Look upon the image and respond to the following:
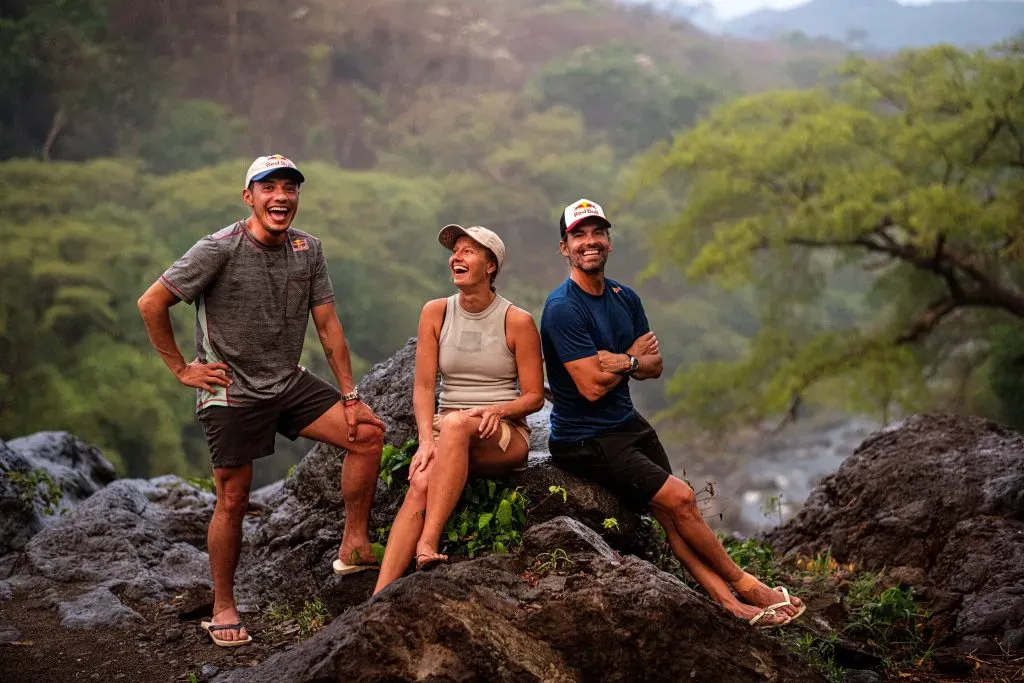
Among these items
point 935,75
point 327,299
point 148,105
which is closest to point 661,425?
point 935,75

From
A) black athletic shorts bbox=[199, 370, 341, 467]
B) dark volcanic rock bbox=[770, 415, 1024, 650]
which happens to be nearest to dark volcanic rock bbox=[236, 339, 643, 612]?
black athletic shorts bbox=[199, 370, 341, 467]

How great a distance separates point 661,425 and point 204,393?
28976 mm

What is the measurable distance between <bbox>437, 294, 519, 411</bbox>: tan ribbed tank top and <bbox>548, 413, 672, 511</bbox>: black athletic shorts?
0.47 m

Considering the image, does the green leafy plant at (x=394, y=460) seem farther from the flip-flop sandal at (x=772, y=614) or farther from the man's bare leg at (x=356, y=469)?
the flip-flop sandal at (x=772, y=614)

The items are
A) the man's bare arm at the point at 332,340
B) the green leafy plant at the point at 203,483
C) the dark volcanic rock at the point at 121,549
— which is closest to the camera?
the man's bare arm at the point at 332,340

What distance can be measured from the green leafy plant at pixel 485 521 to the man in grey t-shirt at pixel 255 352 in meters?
0.47

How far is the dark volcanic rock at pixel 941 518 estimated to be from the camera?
531cm

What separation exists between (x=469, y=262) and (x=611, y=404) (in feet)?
3.18

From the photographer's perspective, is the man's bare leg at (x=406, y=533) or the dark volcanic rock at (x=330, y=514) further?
the dark volcanic rock at (x=330, y=514)

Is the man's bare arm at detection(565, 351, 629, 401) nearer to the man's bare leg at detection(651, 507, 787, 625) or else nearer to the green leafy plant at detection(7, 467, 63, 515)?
the man's bare leg at detection(651, 507, 787, 625)

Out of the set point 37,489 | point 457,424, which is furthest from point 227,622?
point 37,489

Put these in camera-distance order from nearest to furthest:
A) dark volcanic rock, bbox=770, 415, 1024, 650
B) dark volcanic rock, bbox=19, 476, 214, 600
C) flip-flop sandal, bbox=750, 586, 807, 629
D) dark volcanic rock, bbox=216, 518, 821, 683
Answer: dark volcanic rock, bbox=216, 518, 821, 683 < flip-flop sandal, bbox=750, 586, 807, 629 < dark volcanic rock, bbox=770, 415, 1024, 650 < dark volcanic rock, bbox=19, 476, 214, 600

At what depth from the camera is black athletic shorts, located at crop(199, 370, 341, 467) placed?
4.48 m

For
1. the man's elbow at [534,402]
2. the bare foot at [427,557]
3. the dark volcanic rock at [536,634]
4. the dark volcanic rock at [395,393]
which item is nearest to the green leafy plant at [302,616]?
the dark volcanic rock at [395,393]
